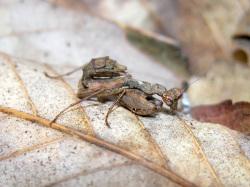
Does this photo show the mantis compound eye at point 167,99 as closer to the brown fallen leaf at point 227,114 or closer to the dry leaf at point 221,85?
the brown fallen leaf at point 227,114

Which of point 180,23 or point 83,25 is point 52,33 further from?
point 180,23

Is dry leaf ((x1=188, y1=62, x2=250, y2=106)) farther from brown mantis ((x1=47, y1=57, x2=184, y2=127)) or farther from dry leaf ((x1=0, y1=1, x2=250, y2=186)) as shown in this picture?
dry leaf ((x1=0, y1=1, x2=250, y2=186))

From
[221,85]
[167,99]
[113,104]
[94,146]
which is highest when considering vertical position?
[221,85]

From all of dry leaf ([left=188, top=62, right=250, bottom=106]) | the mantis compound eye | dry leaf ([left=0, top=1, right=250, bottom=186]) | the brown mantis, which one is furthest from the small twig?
dry leaf ([left=188, top=62, right=250, bottom=106])

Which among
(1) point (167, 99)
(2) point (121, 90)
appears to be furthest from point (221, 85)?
(2) point (121, 90)

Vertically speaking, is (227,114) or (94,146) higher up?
(227,114)

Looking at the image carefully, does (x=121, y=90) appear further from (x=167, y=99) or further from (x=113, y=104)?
(x=167, y=99)

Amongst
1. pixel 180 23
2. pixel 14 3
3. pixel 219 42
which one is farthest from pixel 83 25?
pixel 219 42
